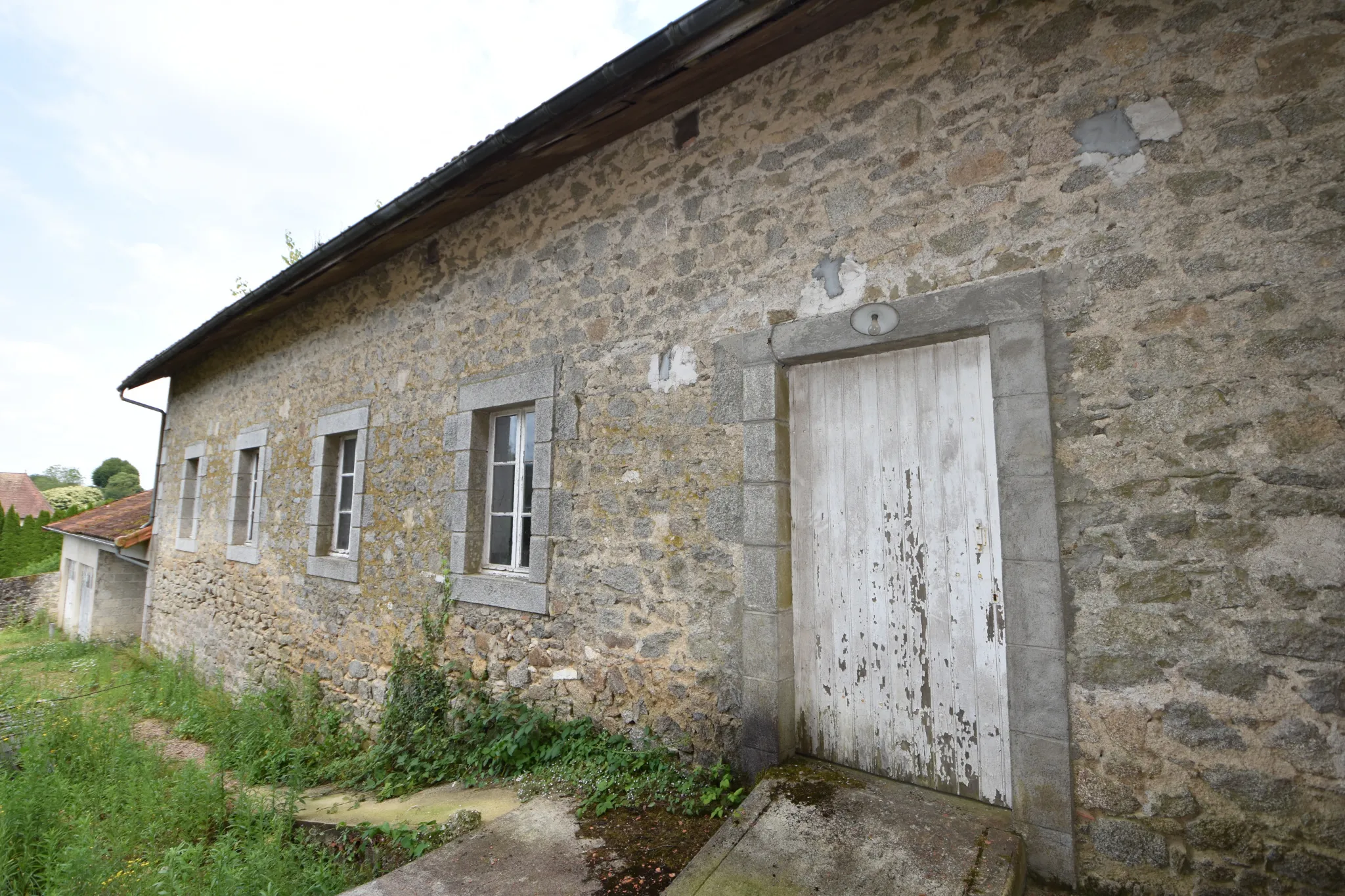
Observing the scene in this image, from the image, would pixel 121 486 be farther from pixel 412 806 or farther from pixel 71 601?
pixel 412 806

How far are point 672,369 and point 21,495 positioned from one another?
48.7m

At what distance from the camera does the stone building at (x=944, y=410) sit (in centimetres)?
200

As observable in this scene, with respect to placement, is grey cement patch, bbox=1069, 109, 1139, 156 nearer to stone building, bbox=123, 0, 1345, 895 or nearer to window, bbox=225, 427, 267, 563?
stone building, bbox=123, 0, 1345, 895

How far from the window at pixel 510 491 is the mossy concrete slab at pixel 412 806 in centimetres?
141

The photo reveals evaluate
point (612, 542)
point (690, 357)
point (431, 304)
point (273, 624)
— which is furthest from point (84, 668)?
point (690, 357)

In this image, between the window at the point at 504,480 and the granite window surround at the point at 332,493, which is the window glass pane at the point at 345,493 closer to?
the granite window surround at the point at 332,493

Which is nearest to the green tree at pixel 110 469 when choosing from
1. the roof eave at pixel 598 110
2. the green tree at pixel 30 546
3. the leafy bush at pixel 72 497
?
the leafy bush at pixel 72 497

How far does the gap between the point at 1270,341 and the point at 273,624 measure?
7.91 metres

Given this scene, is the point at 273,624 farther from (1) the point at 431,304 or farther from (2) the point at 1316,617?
(2) the point at 1316,617

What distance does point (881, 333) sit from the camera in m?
2.74

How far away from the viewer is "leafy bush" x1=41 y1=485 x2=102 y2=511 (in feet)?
117

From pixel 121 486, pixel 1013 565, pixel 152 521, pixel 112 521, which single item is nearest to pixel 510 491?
pixel 1013 565

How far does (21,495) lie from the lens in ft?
115

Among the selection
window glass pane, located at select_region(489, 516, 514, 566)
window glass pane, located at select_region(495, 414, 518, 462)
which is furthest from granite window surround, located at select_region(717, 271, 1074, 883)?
window glass pane, located at select_region(495, 414, 518, 462)
